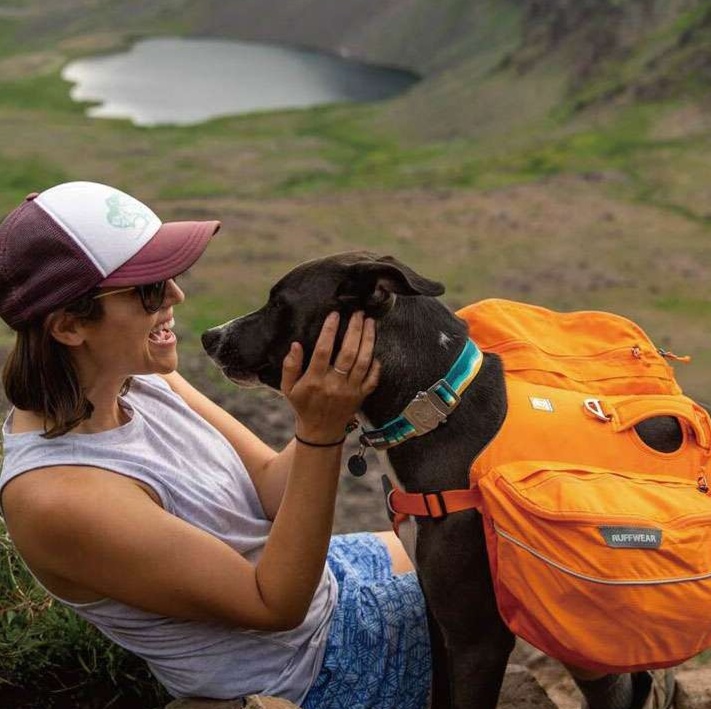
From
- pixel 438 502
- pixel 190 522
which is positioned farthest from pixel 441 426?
pixel 190 522

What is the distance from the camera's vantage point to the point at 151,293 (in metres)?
2.86

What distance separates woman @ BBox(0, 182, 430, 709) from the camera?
104 inches

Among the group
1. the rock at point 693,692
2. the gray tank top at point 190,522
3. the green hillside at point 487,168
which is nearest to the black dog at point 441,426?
the gray tank top at point 190,522

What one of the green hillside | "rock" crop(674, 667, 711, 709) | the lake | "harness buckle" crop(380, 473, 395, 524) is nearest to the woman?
"harness buckle" crop(380, 473, 395, 524)

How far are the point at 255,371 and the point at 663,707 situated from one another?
194cm

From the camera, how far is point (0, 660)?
3453 mm

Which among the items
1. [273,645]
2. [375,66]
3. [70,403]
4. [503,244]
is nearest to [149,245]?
[70,403]

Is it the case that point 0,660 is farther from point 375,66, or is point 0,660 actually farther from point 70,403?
point 375,66

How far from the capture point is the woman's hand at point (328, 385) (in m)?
2.83

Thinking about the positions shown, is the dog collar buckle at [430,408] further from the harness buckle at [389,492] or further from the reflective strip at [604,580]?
the reflective strip at [604,580]

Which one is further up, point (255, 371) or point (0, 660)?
point (255, 371)

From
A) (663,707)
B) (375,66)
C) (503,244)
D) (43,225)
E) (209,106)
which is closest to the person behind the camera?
(43,225)

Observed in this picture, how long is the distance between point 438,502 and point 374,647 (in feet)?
1.76

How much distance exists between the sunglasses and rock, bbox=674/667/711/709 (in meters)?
2.43
